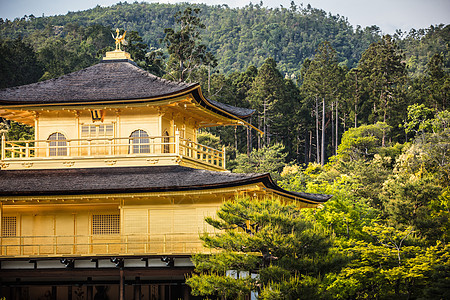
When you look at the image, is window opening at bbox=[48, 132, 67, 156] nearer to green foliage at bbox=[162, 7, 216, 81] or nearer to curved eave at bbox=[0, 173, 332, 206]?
curved eave at bbox=[0, 173, 332, 206]

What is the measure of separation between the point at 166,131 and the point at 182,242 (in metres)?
5.61

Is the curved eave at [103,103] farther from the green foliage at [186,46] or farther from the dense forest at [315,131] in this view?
the green foliage at [186,46]

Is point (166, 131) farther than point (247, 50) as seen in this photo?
No

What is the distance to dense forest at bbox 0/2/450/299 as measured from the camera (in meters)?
22.0

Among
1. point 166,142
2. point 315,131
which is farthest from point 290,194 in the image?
point 315,131

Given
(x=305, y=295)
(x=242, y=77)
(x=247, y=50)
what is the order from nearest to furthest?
(x=305, y=295) < (x=242, y=77) < (x=247, y=50)

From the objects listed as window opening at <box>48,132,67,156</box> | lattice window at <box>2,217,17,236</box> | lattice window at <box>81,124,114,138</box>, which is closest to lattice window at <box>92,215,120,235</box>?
lattice window at <box>2,217,17,236</box>

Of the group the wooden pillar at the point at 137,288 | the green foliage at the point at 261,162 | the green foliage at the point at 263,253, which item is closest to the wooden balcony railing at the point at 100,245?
the wooden pillar at the point at 137,288

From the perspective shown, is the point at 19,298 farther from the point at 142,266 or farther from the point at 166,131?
the point at 166,131

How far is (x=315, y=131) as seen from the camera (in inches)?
3031

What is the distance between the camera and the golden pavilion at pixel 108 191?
81.8 ft

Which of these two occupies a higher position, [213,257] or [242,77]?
[242,77]

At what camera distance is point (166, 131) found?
2880 cm

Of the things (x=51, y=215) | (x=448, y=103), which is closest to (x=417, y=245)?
(x=51, y=215)
